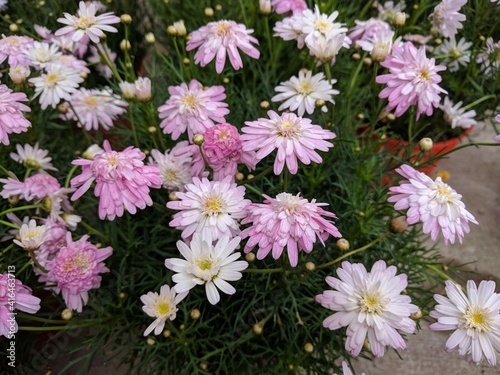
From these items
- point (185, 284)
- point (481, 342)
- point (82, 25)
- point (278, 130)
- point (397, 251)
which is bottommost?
point (397, 251)

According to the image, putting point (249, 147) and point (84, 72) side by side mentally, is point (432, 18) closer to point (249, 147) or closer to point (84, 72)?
point (249, 147)

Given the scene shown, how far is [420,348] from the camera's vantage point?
1133 mm

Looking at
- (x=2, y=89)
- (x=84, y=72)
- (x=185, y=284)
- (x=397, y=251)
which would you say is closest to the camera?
(x=185, y=284)

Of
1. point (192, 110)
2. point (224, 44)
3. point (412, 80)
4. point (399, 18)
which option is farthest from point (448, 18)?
point (192, 110)

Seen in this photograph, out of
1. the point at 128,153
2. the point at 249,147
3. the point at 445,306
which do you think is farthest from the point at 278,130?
the point at 445,306

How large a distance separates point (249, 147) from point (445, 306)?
0.36 metres

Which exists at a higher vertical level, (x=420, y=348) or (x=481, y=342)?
(x=481, y=342)

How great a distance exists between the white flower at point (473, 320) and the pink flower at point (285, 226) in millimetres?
195

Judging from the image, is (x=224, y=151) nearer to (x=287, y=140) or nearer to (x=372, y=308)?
(x=287, y=140)

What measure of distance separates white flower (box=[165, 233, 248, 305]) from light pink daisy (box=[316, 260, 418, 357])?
0.47 ft

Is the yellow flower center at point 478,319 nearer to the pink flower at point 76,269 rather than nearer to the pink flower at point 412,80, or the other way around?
the pink flower at point 412,80

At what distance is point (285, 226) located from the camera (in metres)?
0.62

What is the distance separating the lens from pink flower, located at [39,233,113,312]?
763mm

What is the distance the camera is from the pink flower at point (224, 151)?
73 centimetres
